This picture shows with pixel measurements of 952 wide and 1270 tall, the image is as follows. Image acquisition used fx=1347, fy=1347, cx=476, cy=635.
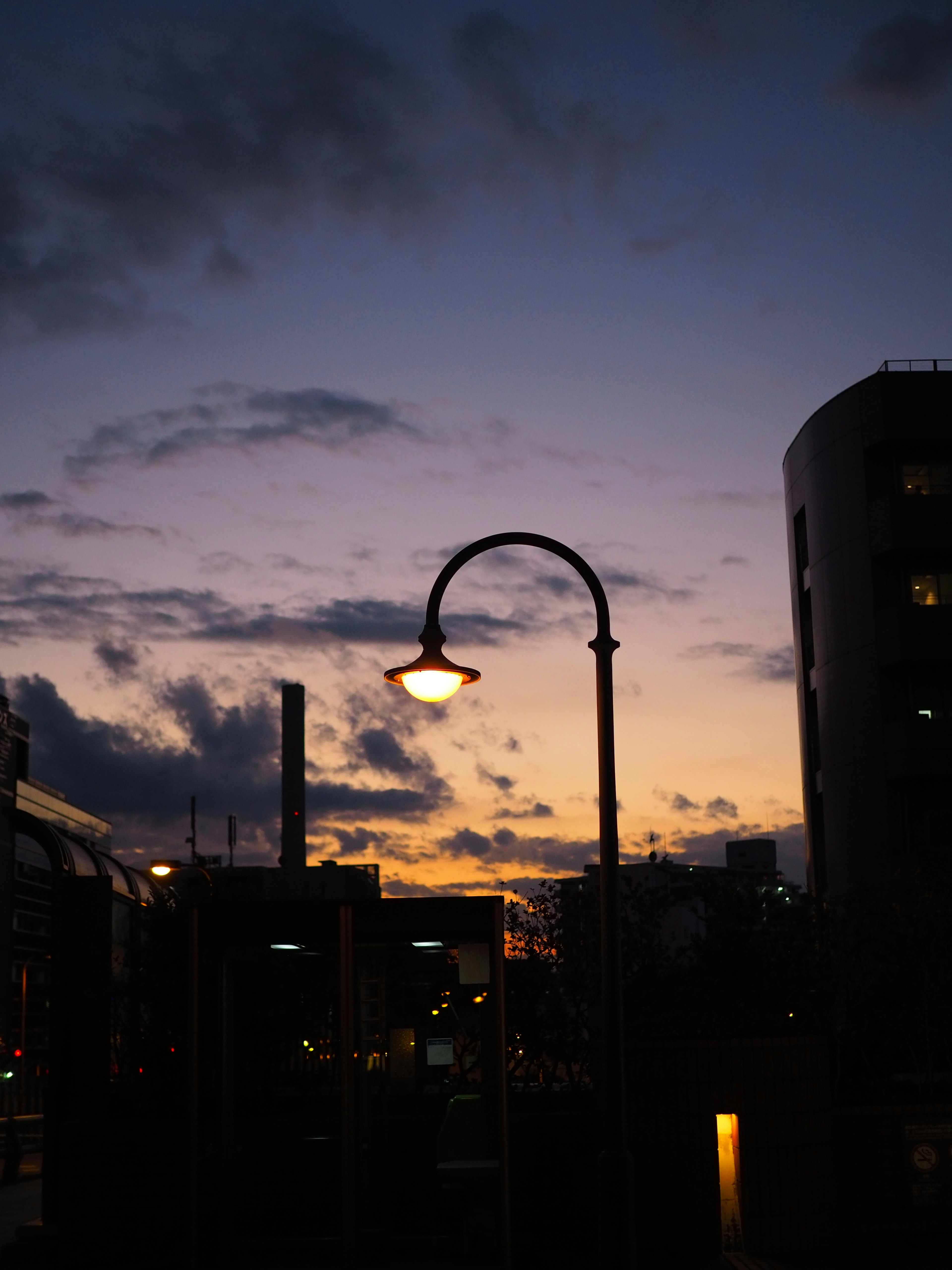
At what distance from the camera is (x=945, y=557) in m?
47.1

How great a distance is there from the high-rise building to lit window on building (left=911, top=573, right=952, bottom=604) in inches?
1.6

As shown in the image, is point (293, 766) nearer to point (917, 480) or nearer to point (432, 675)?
point (917, 480)

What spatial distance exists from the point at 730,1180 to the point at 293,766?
111m

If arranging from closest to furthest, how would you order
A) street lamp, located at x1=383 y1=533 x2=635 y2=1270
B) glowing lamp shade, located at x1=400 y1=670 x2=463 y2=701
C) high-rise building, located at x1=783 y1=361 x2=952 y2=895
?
street lamp, located at x1=383 y1=533 x2=635 y2=1270 → glowing lamp shade, located at x1=400 y1=670 x2=463 y2=701 → high-rise building, located at x1=783 y1=361 x2=952 y2=895

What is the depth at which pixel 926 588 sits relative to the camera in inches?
1861

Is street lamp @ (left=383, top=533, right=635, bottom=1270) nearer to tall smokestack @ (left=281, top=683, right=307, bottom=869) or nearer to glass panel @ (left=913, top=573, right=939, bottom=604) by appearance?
glass panel @ (left=913, top=573, right=939, bottom=604)

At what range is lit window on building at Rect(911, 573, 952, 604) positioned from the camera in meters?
46.9

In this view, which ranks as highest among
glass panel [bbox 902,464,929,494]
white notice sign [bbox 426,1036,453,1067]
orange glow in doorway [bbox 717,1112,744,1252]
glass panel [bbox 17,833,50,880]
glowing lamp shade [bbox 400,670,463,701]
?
glass panel [bbox 902,464,929,494]

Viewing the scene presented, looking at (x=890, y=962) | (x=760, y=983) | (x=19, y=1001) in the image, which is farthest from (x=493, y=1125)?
(x=19, y=1001)

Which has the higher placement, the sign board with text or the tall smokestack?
the tall smokestack

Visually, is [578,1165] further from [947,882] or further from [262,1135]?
[947,882]

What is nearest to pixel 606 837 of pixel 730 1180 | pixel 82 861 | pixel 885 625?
pixel 730 1180

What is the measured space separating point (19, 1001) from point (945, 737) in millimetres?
93916

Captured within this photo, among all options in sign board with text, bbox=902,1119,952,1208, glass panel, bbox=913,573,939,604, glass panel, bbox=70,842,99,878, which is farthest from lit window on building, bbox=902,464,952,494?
glass panel, bbox=70,842,99,878
